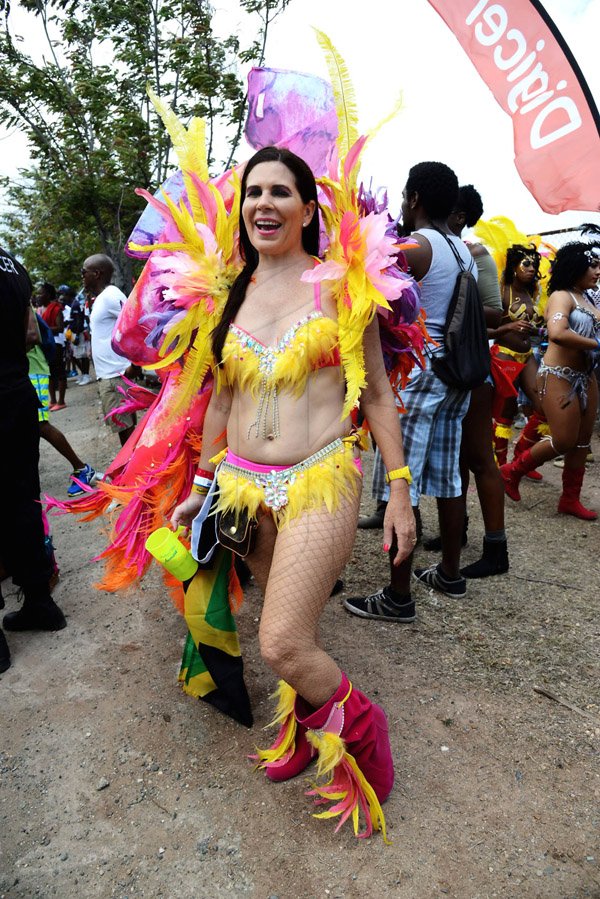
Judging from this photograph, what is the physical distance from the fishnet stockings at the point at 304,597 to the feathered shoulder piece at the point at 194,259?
2.14ft

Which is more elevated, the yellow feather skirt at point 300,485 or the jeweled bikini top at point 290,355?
the jeweled bikini top at point 290,355

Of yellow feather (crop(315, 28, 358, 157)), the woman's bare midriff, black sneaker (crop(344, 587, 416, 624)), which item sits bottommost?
black sneaker (crop(344, 587, 416, 624))

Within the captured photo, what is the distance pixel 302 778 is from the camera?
82.6 inches

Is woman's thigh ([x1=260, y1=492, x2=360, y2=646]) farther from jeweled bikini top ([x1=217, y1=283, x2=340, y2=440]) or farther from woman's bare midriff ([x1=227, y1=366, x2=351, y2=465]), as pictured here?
jeweled bikini top ([x1=217, y1=283, x2=340, y2=440])

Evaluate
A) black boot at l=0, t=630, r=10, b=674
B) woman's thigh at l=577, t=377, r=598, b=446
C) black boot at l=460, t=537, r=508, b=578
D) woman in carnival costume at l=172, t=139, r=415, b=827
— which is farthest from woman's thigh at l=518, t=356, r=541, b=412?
black boot at l=0, t=630, r=10, b=674

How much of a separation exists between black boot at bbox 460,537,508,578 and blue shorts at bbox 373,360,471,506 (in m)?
0.62

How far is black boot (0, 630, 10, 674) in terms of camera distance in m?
2.76

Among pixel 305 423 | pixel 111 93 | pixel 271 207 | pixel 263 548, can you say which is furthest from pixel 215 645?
pixel 111 93

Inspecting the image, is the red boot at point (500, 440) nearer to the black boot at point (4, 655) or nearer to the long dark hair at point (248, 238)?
the long dark hair at point (248, 238)

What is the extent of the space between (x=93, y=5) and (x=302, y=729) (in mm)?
10134

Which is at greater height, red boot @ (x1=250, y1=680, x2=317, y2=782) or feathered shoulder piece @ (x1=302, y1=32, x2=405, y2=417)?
feathered shoulder piece @ (x1=302, y1=32, x2=405, y2=417)

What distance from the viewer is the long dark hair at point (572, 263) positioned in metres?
3.96

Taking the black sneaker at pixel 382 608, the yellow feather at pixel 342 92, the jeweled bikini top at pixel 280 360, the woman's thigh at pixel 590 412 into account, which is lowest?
the black sneaker at pixel 382 608

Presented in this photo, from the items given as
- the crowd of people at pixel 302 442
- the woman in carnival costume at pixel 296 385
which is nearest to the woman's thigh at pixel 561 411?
the crowd of people at pixel 302 442
